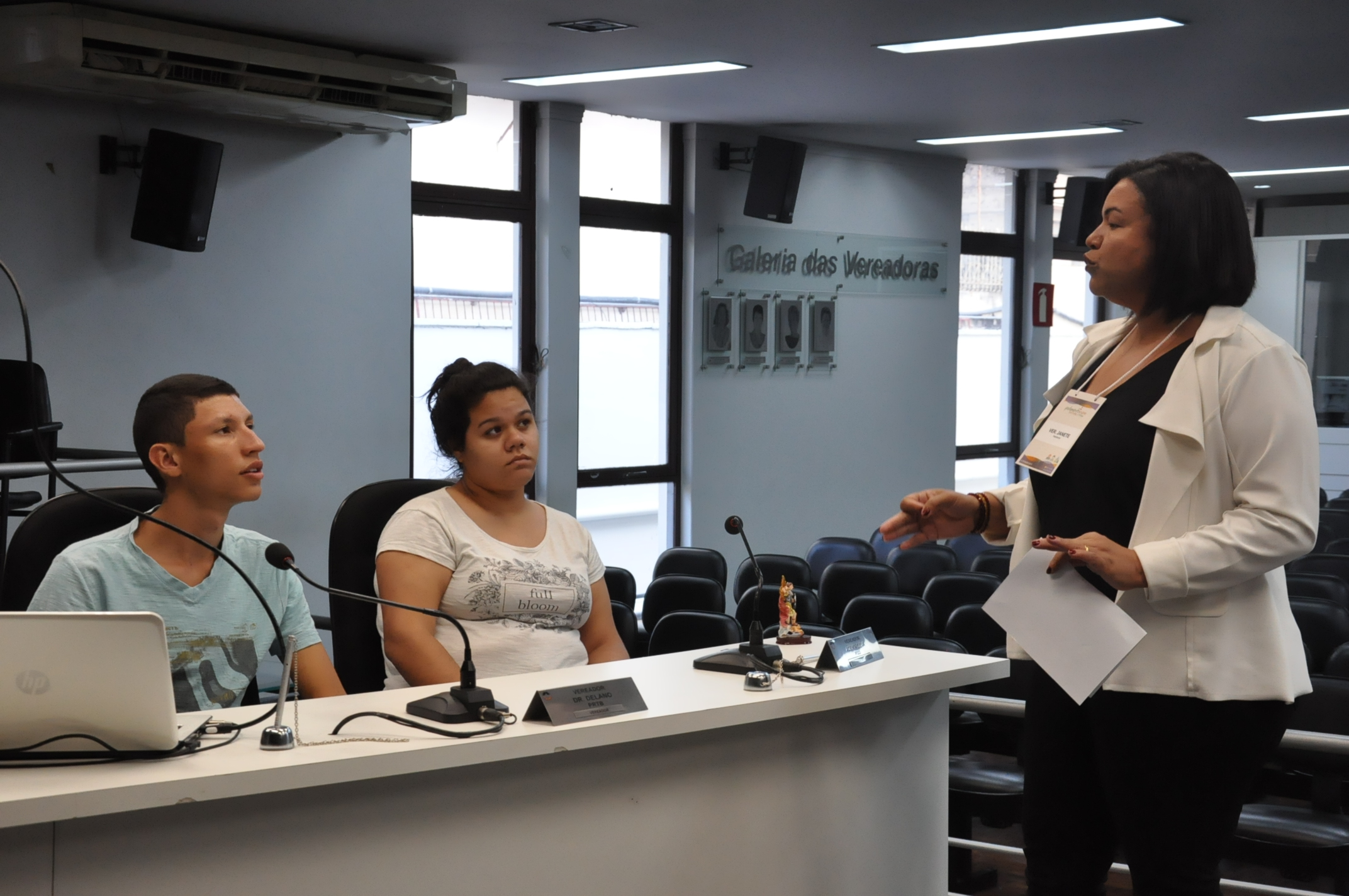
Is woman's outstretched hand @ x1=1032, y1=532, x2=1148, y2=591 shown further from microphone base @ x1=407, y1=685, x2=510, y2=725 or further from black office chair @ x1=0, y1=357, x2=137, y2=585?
black office chair @ x1=0, y1=357, x2=137, y2=585

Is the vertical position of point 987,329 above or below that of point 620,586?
above

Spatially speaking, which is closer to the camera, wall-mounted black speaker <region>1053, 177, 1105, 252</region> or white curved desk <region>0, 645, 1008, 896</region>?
white curved desk <region>0, 645, 1008, 896</region>

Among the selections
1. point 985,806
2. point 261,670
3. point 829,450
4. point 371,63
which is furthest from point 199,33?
point 829,450

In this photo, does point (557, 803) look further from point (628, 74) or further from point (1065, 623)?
point (628, 74)

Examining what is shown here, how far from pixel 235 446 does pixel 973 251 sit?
27.1 ft

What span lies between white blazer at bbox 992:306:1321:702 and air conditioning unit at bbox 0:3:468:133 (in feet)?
13.4

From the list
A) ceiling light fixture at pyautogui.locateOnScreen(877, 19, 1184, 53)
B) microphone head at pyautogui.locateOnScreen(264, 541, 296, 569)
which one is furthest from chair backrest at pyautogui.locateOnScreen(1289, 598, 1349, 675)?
microphone head at pyautogui.locateOnScreen(264, 541, 296, 569)

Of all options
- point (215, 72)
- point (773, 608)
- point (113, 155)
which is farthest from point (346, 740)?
point (113, 155)

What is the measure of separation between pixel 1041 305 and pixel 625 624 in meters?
6.99

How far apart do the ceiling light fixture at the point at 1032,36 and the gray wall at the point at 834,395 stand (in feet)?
7.54

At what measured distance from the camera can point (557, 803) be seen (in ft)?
6.31

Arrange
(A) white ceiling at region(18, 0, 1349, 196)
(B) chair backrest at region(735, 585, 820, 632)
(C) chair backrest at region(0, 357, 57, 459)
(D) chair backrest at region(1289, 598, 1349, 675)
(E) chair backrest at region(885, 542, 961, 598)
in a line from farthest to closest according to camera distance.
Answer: (E) chair backrest at region(885, 542, 961, 598), (A) white ceiling at region(18, 0, 1349, 196), (B) chair backrest at region(735, 585, 820, 632), (C) chair backrest at region(0, 357, 57, 459), (D) chair backrest at region(1289, 598, 1349, 675)

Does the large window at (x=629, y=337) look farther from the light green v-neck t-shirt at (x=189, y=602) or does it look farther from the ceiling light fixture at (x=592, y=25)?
the light green v-neck t-shirt at (x=189, y=602)

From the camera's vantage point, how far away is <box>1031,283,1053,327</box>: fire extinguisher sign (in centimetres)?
1024
